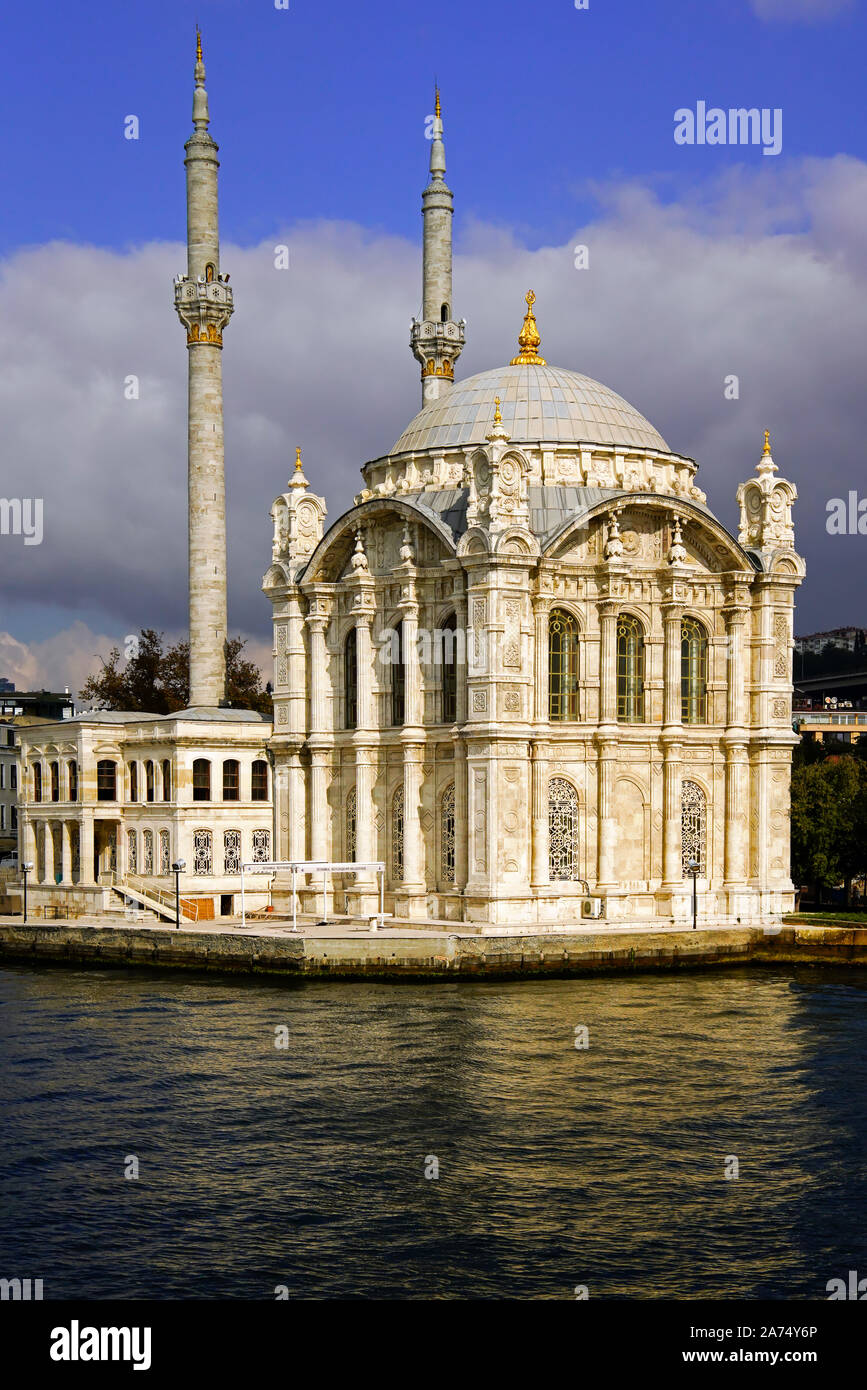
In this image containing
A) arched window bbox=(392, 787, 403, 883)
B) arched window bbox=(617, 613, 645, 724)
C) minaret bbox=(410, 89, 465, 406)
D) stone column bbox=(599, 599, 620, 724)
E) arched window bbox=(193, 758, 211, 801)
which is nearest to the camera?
stone column bbox=(599, 599, 620, 724)

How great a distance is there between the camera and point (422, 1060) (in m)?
34.9

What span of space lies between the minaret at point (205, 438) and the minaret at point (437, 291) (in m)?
10.5

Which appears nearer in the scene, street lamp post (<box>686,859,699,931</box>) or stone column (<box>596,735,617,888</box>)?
street lamp post (<box>686,859,699,931</box>)

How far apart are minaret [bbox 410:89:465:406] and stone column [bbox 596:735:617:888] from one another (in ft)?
80.7

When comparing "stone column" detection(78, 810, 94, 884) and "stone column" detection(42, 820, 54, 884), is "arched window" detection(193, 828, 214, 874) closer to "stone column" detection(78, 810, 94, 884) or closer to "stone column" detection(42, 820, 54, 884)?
"stone column" detection(78, 810, 94, 884)

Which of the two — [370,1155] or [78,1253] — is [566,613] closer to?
[370,1155]

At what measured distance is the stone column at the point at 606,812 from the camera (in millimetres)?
53938

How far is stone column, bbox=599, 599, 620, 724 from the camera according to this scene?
54.2 meters

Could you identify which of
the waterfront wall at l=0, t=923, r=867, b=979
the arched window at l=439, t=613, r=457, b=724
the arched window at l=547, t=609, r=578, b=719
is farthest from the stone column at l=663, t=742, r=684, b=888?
the arched window at l=439, t=613, r=457, b=724

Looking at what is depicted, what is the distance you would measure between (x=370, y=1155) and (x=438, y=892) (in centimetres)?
2777

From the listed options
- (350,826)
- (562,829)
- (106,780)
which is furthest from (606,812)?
(106,780)

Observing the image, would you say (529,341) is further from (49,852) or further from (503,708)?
(49,852)

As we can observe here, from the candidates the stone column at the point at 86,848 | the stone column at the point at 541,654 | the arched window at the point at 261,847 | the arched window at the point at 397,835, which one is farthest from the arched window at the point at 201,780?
the stone column at the point at 541,654

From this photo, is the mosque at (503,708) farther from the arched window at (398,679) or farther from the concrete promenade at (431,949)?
the concrete promenade at (431,949)
